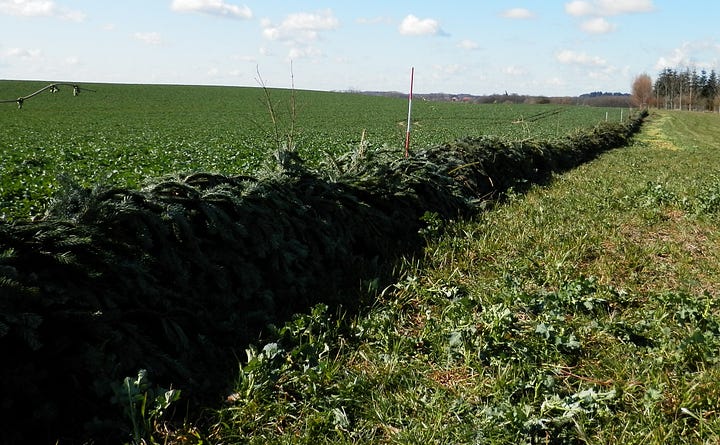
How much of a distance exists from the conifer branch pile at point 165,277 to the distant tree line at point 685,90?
4781 inches

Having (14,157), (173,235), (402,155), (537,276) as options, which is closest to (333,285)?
(173,235)

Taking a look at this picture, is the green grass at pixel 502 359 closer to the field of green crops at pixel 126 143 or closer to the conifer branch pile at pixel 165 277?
the conifer branch pile at pixel 165 277

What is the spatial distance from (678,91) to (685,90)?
1.25 meters

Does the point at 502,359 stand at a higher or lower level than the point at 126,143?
lower

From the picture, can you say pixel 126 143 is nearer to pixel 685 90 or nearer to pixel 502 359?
pixel 502 359

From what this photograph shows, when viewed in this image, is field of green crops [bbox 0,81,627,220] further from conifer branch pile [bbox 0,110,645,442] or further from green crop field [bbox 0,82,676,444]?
green crop field [bbox 0,82,676,444]

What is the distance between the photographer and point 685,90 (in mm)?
113000

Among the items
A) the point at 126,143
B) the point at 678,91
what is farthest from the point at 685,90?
the point at 126,143

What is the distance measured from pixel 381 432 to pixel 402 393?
36cm

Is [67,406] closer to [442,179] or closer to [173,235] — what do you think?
[173,235]

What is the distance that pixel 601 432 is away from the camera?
2.59 metres

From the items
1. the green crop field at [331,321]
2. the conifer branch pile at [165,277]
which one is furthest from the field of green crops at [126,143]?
the green crop field at [331,321]

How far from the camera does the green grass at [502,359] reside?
264 cm

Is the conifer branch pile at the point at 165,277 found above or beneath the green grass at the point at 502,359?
above
